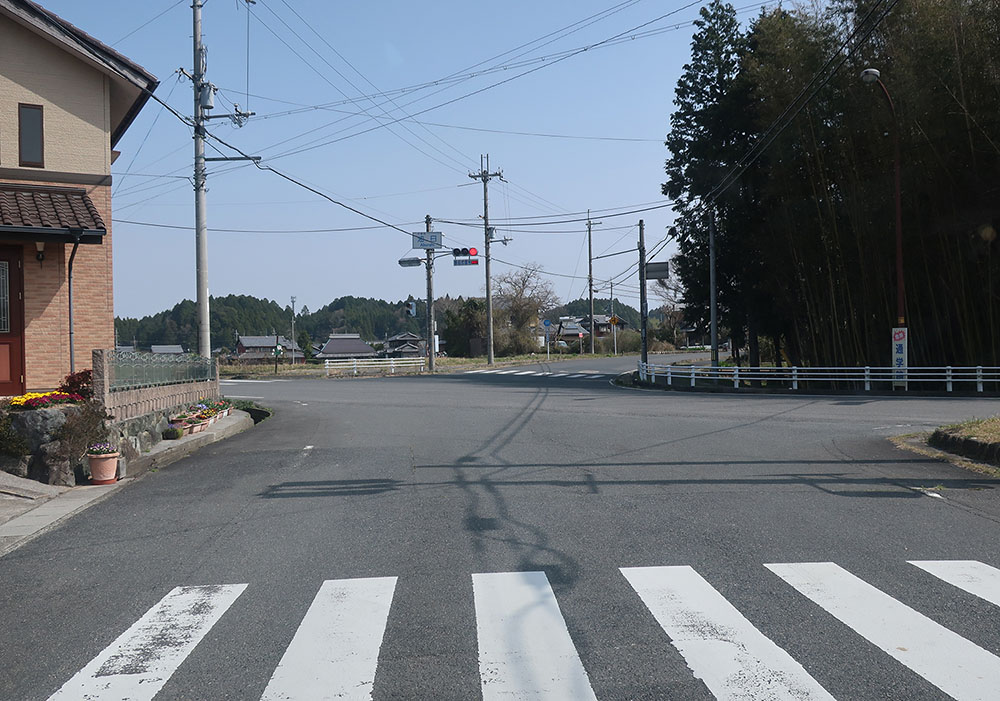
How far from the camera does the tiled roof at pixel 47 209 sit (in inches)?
554

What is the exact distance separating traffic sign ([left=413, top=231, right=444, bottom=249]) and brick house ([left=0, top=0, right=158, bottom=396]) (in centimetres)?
2701

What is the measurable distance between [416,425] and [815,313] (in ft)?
59.7

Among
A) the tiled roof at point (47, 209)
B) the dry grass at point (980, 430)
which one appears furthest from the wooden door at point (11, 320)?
the dry grass at point (980, 430)

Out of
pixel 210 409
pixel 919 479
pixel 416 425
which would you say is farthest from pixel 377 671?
pixel 210 409

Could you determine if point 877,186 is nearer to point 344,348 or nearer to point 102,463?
point 102,463

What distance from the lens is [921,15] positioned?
22828mm

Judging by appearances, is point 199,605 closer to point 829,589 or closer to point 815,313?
point 829,589

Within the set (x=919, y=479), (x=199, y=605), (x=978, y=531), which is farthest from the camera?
(x=919, y=479)

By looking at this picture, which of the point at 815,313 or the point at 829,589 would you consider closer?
the point at 829,589

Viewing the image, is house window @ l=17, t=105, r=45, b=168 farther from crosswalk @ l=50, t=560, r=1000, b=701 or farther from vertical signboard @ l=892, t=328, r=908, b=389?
vertical signboard @ l=892, t=328, r=908, b=389

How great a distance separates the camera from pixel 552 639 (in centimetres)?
482

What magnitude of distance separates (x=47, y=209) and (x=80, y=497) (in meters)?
6.86

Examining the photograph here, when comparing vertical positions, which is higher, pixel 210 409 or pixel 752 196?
pixel 752 196

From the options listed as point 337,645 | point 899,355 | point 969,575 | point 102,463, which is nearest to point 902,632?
point 969,575
